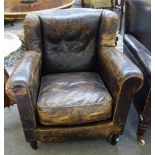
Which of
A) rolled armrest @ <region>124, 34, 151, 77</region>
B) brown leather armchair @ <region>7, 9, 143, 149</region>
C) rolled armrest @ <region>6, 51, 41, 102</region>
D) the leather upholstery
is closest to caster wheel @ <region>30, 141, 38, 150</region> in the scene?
brown leather armchair @ <region>7, 9, 143, 149</region>

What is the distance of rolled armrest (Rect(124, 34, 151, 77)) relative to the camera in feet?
4.79

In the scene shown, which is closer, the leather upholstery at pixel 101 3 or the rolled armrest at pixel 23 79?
the rolled armrest at pixel 23 79

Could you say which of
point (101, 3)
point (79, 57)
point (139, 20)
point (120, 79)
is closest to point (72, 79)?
point (79, 57)

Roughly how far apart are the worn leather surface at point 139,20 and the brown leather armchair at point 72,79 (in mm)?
253

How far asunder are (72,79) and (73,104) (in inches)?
12.6

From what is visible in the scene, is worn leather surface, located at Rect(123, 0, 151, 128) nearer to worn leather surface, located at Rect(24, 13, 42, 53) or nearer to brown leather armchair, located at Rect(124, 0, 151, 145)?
brown leather armchair, located at Rect(124, 0, 151, 145)

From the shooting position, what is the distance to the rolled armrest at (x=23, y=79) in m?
1.30

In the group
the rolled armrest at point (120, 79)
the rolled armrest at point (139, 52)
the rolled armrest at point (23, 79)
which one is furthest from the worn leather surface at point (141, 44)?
the rolled armrest at point (23, 79)

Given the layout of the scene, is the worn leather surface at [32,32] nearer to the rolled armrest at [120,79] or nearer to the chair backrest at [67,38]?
the chair backrest at [67,38]

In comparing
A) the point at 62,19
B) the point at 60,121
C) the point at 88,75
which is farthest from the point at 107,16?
the point at 60,121

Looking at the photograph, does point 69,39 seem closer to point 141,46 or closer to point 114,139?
point 141,46

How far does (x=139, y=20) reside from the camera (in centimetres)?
187

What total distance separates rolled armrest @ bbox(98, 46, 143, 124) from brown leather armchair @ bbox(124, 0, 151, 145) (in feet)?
0.40
